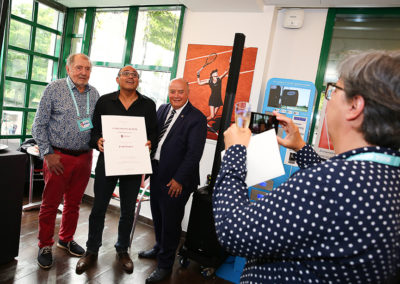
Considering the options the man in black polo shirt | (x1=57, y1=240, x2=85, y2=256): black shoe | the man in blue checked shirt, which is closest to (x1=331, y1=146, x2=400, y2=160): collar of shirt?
the man in black polo shirt

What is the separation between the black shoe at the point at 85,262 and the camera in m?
2.43

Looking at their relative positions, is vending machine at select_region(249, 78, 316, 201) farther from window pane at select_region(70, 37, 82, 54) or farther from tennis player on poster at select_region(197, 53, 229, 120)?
window pane at select_region(70, 37, 82, 54)

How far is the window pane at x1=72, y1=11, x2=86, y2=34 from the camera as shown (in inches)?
183

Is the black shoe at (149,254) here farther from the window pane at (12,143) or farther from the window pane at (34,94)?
the window pane at (34,94)

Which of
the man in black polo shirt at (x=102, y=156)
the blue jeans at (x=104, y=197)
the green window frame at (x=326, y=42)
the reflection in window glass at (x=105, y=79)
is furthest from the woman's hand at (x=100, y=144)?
the green window frame at (x=326, y=42)

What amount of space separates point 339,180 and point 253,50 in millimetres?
A: 2939

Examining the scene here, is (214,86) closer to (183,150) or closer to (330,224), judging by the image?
(183,150)

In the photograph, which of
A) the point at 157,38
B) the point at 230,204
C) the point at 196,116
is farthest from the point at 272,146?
the point at 157,38

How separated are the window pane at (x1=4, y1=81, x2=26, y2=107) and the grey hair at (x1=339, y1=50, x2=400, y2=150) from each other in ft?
15.6

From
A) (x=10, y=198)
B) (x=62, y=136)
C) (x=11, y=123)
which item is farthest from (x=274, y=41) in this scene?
(x=11, y=123)

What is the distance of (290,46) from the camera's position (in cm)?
330

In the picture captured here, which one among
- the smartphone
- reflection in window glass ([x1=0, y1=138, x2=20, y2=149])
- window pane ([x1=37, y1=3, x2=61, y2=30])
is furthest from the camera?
window pane ([x1=37, y1=3, x2=61, y2=30])

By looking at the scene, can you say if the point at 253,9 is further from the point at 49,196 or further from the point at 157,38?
the point at 49,196

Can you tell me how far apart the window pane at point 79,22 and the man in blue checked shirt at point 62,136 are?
255cm
